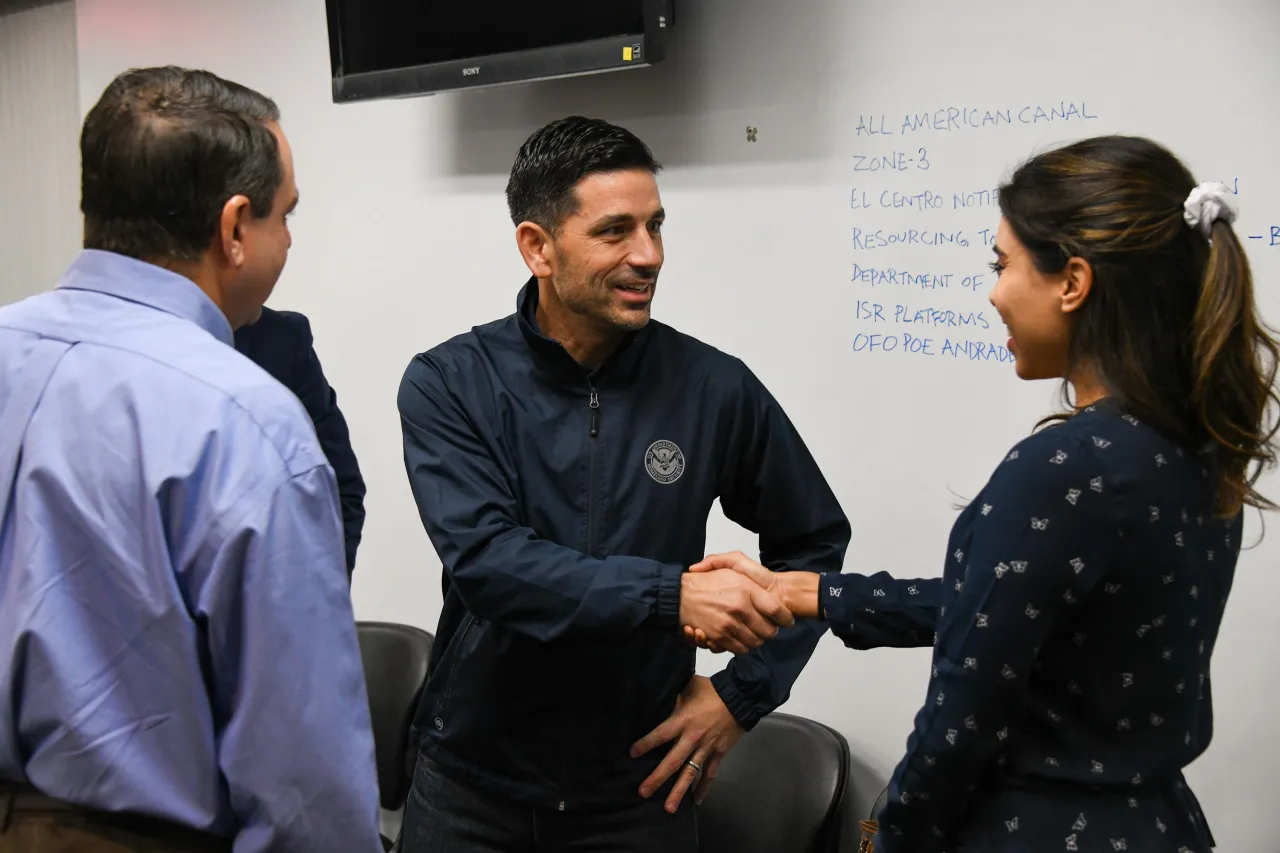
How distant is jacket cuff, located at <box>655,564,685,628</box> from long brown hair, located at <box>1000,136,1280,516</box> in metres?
0.71

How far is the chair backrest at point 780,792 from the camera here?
2.54m

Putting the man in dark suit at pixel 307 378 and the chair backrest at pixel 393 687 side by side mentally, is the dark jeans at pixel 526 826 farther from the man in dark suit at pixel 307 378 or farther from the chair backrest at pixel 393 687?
the chair backrest at pixel 393 687

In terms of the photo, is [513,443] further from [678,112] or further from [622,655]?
[678,112]

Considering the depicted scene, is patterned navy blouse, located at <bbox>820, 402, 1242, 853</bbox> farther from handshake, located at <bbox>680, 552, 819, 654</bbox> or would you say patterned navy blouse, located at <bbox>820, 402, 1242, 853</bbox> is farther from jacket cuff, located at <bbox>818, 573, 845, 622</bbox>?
handshake, located at <bbox>680, 552, 819, 654</bbox>

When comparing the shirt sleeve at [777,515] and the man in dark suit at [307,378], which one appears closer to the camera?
the shirt sleeve at [777,515]

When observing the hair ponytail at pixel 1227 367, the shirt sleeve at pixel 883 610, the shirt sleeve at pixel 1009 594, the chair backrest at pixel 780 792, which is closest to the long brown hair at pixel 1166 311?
the hair ponytail at pixel 1227 367

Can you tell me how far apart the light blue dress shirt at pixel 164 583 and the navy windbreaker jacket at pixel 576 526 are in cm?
55

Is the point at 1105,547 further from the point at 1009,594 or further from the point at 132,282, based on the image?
the point at 132,282

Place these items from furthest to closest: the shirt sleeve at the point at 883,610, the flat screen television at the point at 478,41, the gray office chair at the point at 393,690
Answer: the gray office chair at the point at 393,690 → the flat screen television at the point at 478,41 → the shirt sleeve at the point at 883,610

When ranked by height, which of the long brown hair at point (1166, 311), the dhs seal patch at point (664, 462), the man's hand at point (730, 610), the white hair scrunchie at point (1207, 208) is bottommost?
the man's hand at point (730, 610)

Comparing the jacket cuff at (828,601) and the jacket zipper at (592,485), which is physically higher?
the jacket zipper at (592,485)

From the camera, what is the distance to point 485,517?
1.80 meters

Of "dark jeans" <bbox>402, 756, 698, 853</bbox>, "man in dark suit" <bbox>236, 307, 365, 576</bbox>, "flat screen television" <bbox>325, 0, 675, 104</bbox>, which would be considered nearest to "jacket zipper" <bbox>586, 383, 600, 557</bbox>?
"dark jeans" <bbox>402, 756, 698, 853</bbox>

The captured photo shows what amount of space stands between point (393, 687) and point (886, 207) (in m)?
1.86
